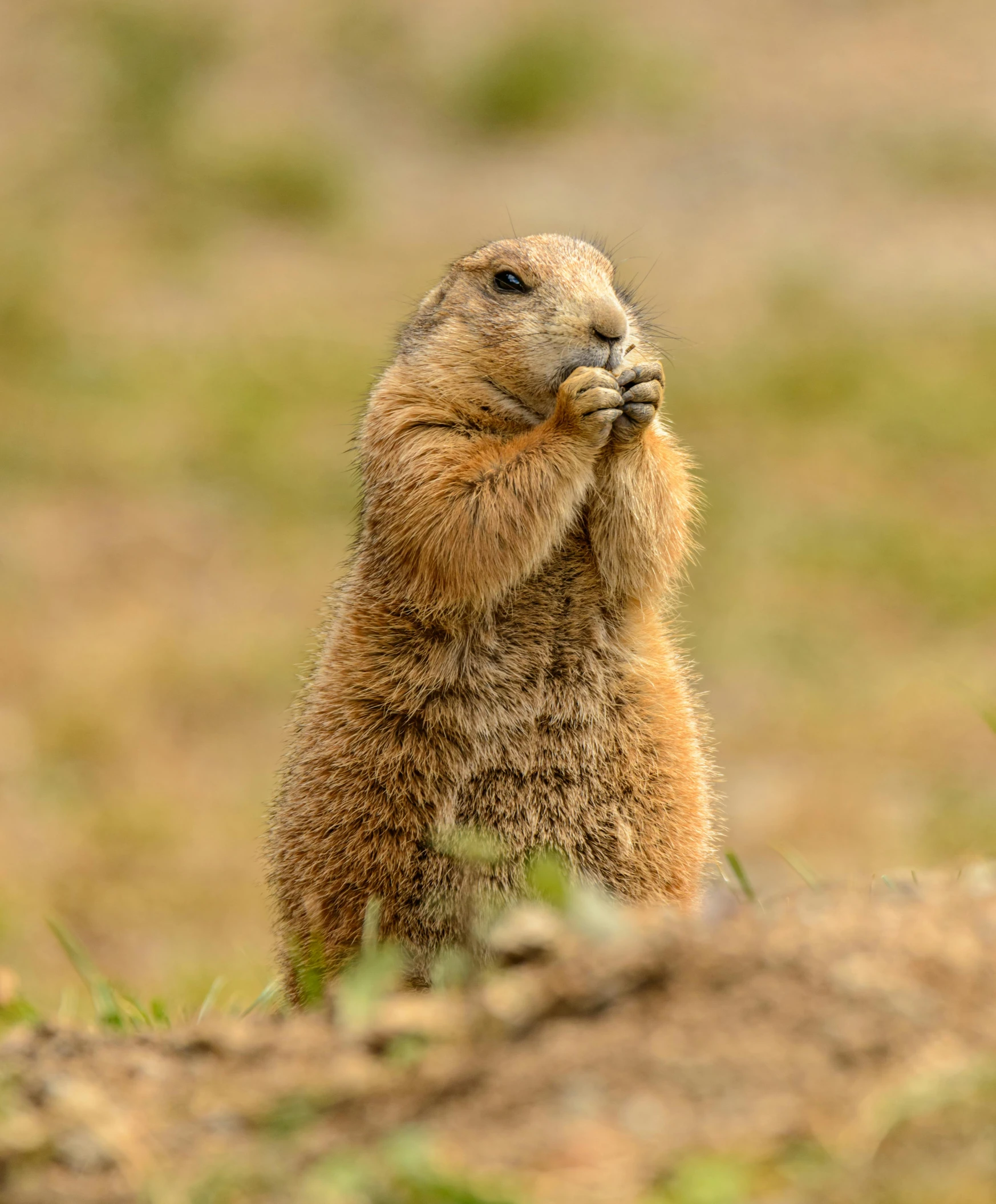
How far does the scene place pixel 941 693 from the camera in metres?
11.0

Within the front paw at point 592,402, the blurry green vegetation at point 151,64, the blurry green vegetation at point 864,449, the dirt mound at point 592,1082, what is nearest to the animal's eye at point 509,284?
the front paw at point 592,402

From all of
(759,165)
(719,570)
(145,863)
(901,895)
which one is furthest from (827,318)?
(901,895)

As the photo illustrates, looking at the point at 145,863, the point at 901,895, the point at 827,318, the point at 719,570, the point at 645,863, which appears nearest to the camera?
the point at 901,895

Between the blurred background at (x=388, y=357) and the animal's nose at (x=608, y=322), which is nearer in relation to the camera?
the animal's nose at (x=608, y=322)

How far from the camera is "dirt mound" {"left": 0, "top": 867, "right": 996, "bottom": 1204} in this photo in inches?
86.4

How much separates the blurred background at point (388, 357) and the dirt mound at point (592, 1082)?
3414 millimetres

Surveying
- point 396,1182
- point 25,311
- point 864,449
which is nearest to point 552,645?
point 396,1182

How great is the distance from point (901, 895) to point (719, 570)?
9.30 m

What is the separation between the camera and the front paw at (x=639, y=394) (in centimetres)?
430

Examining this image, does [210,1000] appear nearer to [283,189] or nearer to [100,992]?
[100,992]

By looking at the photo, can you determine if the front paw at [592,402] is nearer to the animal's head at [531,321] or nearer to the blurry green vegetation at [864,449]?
the animal's head at [531,321]

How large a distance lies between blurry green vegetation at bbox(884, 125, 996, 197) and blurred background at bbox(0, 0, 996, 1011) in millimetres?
39

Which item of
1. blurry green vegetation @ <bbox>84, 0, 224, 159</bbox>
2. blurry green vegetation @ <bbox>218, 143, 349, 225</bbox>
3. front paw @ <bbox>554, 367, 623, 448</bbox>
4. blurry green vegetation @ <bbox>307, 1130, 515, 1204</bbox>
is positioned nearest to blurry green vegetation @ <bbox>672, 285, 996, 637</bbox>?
blurry green vegetation @ <bbox>218, 143, 349, 225</bbox>

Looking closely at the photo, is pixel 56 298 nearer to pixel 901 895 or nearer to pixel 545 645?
pixel 545 645
